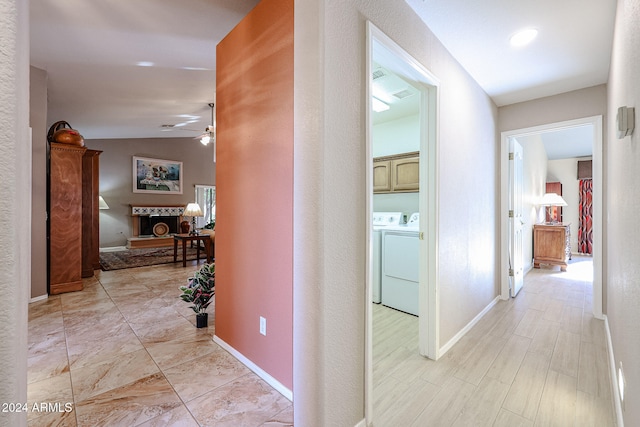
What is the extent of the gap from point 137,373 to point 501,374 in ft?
8.45

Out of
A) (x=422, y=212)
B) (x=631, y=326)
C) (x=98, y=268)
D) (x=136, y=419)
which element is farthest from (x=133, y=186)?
(x=631, y=326)

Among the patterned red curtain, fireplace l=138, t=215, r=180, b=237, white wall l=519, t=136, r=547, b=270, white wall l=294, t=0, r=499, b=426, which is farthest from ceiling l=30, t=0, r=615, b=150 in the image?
the patterned red curtain

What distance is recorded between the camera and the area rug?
5.47m

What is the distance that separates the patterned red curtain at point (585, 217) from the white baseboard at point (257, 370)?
878 centimetres

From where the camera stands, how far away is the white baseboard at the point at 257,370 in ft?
5.61

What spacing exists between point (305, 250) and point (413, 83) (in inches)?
63.2

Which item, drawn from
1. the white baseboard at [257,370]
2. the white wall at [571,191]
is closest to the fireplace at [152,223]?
the white baseboard at [257,370]

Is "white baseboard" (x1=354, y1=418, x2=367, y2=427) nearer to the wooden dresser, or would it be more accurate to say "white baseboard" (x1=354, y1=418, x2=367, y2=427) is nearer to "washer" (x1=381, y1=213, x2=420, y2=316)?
"washer" (x1=381, y1=213, x2=420, y2=316)

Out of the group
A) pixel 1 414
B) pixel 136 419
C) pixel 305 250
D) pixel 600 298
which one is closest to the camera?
pixel 1 414

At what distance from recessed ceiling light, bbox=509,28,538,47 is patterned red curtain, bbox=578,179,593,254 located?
7007 millimetres

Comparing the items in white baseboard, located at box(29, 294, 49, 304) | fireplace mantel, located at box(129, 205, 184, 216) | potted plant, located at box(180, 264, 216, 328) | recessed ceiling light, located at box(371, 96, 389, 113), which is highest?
recessed ceiling light, located at box(371, 96, 389, 113)

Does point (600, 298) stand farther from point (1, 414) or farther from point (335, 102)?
point (1, 414)

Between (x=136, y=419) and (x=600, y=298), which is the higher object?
(x=600, y=298)

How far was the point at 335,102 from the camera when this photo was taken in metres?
1.28
